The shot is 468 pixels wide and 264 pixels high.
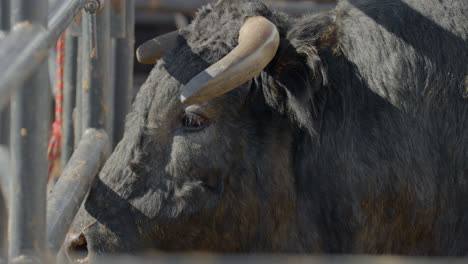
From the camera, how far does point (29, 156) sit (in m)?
1.19

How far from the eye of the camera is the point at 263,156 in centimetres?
230

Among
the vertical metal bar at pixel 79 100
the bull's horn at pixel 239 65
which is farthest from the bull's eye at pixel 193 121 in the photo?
the vertical metal bar at pixel 79 100

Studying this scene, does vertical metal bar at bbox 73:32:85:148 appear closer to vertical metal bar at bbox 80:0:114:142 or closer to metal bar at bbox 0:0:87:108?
vertical metal bar at bbox 80:0:114:142

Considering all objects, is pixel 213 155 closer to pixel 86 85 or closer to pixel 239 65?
pixel 239 65

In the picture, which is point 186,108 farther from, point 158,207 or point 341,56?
point 341,56

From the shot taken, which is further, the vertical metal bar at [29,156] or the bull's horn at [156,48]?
the bull's horn at [156,48]

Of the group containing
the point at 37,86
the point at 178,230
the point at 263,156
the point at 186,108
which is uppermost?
the point at 37,86

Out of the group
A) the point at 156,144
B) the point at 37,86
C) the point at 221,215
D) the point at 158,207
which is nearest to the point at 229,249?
the point at 221,215

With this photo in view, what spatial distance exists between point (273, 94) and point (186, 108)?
37 cm

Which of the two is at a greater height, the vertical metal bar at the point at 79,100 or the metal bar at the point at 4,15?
the metal bar at the point at 4,15

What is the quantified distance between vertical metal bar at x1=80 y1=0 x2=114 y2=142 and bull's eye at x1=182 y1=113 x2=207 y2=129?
519mm

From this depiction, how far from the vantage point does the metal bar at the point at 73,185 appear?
5.57 feet

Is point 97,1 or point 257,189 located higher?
point 97,1

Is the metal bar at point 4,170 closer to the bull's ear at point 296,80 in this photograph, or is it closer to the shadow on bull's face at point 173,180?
the shadow on bull's face at point 173,180
